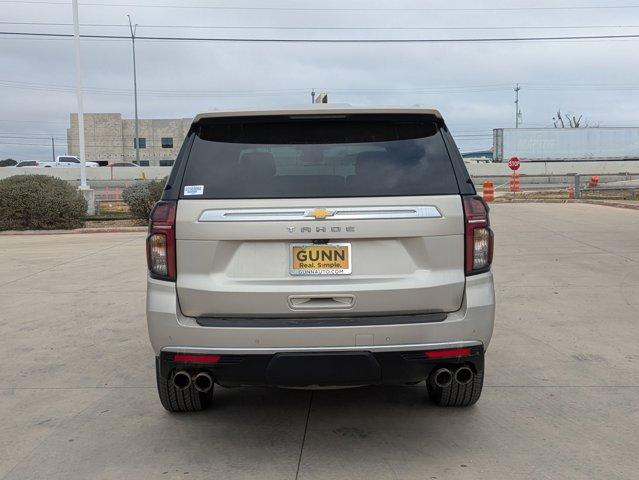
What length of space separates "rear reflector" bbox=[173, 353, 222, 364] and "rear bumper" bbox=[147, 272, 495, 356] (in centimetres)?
4

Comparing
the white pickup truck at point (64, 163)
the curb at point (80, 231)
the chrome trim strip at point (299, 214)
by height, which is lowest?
the curb at point (80, 231)

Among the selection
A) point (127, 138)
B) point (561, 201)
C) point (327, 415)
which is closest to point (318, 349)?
point (327, 415)

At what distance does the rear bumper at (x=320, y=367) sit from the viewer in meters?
3.55

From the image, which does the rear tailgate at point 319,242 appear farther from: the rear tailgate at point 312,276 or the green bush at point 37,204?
the green bush at point 37,204

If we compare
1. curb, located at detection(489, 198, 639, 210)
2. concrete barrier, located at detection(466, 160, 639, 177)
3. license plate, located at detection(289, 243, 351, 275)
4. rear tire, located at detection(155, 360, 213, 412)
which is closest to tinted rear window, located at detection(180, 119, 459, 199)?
license plate, located at detection(289, 243, 351, 275)

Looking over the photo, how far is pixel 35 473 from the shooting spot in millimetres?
3756

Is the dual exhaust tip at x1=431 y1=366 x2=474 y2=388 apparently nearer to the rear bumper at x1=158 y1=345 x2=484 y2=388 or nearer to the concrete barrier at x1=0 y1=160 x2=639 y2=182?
the rear bumper at x1=158 y1=345 x2=484 y2=388

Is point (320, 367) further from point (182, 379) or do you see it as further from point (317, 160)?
point (317, 160)

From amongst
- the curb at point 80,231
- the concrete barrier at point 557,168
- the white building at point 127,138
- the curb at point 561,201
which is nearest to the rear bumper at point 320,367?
the curb at point 80,231

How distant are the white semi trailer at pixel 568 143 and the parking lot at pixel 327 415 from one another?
4274 centimetres

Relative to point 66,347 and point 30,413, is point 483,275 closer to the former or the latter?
point 30,413

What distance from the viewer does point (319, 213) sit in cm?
358

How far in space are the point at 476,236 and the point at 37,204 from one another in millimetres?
15369

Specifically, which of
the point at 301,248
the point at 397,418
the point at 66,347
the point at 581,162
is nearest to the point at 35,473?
the point at 301,248
